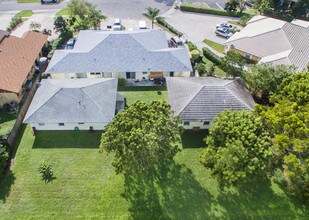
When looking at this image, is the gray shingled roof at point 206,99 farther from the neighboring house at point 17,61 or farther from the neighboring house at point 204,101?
the neighboring house at point 17,61

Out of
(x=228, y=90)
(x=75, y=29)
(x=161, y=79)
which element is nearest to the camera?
(x=228, y=90)

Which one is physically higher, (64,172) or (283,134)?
(283,134)

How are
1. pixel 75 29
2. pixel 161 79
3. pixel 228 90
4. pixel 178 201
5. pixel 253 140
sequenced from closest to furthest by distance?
pixel 253 140 < pixel 178 201 < pixel 228 90 < pixel 161 79 < pixel 75 29

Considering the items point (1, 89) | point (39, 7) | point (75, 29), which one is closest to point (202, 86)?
point (1, 89)

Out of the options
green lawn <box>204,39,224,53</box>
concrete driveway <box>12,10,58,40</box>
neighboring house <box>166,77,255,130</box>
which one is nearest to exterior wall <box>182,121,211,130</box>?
neighboring house <box>166,77,255,130</box>

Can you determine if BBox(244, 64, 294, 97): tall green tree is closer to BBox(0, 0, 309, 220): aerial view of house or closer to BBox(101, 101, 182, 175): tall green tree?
BBox(0, 0, 309, 220): aerial view of house

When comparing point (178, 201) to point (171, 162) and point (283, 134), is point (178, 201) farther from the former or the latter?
point (283, 134)

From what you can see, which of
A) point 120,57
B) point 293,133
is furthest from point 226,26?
point 293,133

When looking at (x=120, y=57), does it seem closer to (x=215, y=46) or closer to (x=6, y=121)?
(x=6, y=121)
